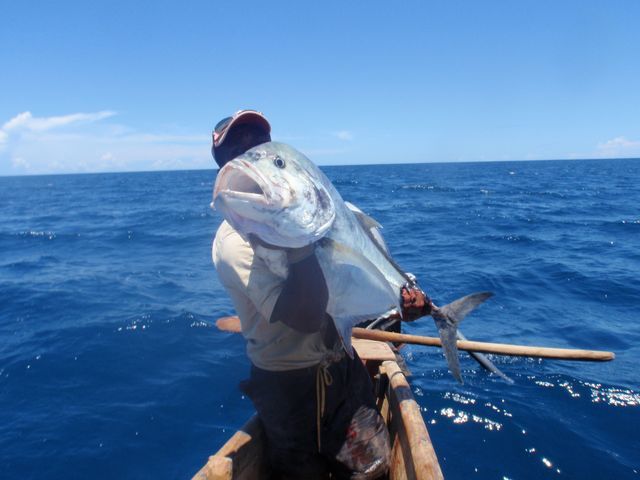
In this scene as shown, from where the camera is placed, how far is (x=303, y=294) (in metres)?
2.73

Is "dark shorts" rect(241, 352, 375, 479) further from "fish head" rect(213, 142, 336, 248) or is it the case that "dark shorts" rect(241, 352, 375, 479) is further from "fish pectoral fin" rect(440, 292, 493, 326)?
"fish head" rect(213, 142, 336, 248)

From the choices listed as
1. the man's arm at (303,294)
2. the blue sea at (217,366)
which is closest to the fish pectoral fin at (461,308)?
the man's arm at (303,294)

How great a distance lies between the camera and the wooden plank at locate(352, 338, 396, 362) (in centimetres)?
519

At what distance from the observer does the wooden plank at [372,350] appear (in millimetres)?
5191

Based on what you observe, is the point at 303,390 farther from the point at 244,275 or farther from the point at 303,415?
the point at 244,275

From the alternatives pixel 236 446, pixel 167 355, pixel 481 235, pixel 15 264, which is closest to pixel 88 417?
pixel 167 355

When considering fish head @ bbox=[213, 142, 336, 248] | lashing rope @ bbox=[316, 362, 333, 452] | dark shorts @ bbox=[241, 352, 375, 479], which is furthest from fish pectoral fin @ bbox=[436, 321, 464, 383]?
fish head @ bbox=[213, 142, 336, 248]

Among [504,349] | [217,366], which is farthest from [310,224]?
[217,366]

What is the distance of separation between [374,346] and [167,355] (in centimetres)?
473

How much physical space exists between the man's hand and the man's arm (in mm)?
820

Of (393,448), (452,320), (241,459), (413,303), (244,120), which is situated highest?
(244,120)

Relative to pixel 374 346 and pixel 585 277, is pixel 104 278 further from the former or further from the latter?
pixel 585 277

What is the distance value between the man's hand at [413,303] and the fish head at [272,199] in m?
1.08

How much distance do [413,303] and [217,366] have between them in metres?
5.56
